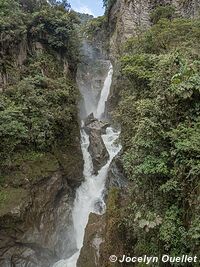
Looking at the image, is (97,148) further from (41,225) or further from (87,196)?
(41,225)

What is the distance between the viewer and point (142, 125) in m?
7.27

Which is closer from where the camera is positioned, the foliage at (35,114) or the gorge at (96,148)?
the gorge at (96,148)

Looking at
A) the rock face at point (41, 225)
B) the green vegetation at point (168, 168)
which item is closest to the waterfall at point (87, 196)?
the rock face at point (41, 225)

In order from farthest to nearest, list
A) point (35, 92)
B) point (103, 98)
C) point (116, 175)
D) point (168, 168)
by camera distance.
Answer: point (103, 98), point (116, 175), point (35, 92), point (168, 168)

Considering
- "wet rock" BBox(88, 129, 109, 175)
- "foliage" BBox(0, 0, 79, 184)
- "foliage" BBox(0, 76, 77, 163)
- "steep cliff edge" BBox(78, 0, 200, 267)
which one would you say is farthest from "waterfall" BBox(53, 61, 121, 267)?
"steep cliff edge" BBox(78, 0, 200, 267)

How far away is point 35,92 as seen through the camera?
13.5 metres

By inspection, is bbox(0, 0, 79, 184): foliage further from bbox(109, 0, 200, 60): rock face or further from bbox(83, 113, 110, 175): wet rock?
bbox(109, 0, 200, 60): rock face

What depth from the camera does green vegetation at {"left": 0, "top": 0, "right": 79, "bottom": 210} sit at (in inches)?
469

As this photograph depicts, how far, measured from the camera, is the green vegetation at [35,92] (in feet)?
39.1

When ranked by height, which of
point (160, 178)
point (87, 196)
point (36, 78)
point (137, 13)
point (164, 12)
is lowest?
point (87, 196)

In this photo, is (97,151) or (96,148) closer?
(97,151)

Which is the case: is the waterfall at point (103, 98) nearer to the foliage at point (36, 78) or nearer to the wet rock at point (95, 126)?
the wet rock at point (95, 126)

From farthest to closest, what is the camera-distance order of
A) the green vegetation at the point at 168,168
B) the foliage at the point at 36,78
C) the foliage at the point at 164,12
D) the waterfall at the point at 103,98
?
the waterfall at the point at 103,98 → the foliage at the point at 164,12 → the foliage at the point at 36,78 → the green vegetation at the point at 168,168

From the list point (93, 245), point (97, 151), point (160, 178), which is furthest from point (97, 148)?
point (160, 178)
